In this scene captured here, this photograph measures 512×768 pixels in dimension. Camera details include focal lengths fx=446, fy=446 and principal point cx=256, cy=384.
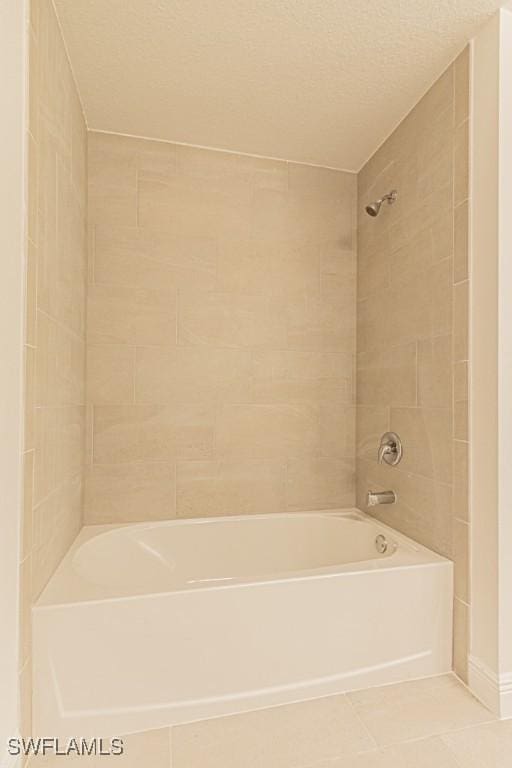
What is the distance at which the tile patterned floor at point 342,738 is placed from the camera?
4.29 ft

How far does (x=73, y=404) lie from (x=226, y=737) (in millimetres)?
1342

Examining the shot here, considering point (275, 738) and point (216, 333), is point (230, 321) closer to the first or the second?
point (216, 333)

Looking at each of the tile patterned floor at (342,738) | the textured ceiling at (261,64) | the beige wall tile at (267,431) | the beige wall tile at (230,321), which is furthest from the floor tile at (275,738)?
the textured ceiling at (261,64)

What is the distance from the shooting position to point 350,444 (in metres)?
2.56

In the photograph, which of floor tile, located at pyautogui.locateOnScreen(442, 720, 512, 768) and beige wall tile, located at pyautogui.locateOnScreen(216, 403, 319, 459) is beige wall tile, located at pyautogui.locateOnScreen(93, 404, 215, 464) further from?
floor tile, located at pyautogui.locateOnScreen(442, 720, 512, 768)

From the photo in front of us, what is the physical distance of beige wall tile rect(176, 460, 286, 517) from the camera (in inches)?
91.5

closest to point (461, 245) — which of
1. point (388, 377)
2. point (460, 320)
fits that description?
point (460, 320)

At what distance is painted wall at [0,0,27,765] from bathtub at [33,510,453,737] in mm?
185

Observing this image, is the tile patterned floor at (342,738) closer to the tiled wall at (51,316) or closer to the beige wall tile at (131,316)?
the tiled wall at (51,316)

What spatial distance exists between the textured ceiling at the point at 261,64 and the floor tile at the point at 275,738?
2.38m

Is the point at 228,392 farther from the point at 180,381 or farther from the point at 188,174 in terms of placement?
the point at 188,174

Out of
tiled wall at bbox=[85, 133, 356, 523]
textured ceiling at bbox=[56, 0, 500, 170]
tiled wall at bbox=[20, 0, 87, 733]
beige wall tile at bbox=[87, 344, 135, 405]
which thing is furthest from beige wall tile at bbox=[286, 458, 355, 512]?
textured ceiling at bbox=[56, 0, 500, 170]

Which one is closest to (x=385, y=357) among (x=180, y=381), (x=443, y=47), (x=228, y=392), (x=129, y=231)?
(x=228, y=392)

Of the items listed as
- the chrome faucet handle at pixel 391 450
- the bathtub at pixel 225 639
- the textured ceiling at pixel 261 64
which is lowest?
the bathtub at pixel 225 639
